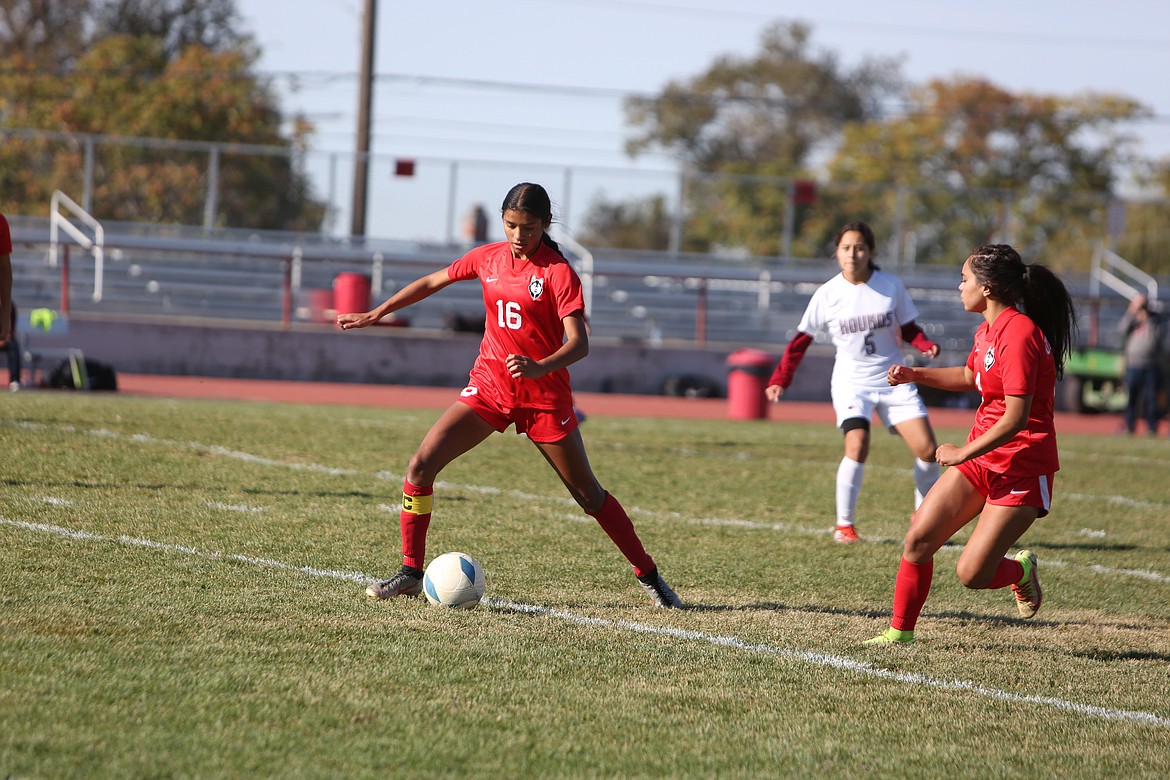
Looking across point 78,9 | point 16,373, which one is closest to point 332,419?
point 16,373

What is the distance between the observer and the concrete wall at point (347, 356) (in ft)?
66.7

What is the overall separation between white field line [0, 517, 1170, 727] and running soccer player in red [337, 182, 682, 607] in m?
0.47

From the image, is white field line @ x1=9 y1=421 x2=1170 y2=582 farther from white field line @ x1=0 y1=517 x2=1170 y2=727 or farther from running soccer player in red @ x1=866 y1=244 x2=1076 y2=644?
running soccer player in red @ x1=866 y1=244 x2=1076 y2=644

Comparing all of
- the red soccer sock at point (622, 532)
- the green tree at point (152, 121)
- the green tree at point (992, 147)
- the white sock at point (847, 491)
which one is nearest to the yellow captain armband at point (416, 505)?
the red soccer sock at point (622, 532)

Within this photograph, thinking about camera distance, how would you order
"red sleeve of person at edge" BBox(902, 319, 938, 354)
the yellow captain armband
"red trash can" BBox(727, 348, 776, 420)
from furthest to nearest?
"red trash can" BBox(727, 348, 776, 420) → "red sleeve of person at edge" BBox(902, 319, 938, 354) → the yellow captain armband

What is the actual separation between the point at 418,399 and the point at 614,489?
941cm

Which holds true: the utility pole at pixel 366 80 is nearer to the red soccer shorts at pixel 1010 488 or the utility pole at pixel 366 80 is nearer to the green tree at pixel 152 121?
the green tree at pixel 152 121

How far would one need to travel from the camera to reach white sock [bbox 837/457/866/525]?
334 inches

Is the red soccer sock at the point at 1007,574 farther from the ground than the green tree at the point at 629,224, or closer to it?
closer to it

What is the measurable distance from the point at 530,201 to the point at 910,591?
238 cm

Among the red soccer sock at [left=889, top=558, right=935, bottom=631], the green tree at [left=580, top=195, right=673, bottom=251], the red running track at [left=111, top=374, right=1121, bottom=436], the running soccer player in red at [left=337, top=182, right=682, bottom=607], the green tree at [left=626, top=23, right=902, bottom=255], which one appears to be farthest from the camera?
the green tree at [left=626, top=23, right=902, bottom=255]

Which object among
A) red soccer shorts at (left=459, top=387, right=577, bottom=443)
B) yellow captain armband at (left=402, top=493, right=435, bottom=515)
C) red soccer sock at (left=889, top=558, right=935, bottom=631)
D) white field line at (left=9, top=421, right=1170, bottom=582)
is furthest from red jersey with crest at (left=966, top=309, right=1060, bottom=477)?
white field line at (left=9, top=421, right=1170, bottom=582)

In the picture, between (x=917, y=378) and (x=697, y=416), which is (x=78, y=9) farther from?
(x=917, y=378)

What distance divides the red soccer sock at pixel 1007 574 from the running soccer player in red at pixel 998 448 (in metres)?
0.17
